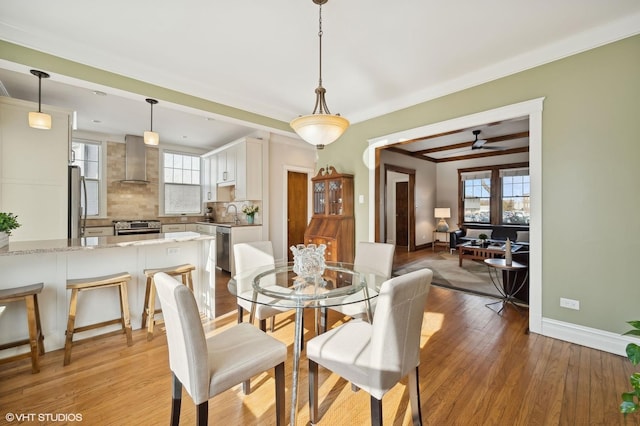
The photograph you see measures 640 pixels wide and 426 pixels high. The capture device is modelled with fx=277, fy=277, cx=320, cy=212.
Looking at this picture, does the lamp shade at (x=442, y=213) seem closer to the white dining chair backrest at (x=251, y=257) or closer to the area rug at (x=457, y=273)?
the area rug at (x=457, y=273)

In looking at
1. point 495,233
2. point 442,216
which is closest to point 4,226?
point 495,233

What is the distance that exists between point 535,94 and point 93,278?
4.46 meters

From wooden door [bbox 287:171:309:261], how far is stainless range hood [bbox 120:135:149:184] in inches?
118

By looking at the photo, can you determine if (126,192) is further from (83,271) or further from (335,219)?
(335,219)

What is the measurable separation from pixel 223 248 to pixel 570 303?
4.92 metres

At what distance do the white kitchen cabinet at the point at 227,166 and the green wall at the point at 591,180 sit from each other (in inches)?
175

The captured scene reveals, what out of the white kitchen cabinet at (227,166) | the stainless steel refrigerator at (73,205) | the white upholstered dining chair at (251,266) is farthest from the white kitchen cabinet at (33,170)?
the white upholstered dining chair at (251,266)

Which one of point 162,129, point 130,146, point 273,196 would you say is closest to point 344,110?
point 273,196

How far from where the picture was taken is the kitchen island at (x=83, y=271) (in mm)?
2211

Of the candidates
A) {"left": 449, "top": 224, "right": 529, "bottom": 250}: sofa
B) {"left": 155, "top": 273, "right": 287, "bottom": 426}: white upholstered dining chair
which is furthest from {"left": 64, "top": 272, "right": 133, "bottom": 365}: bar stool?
{"left": 449, "top": 224, "right": 529, "bottom": 250}: sofa

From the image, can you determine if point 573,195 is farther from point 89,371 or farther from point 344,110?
point 89,371

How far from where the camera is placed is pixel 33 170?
10.5 ft

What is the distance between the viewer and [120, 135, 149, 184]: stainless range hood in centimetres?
559

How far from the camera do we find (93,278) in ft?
8.00
